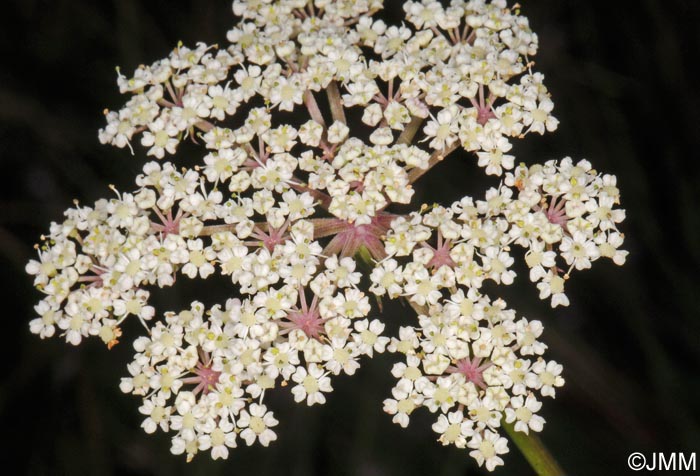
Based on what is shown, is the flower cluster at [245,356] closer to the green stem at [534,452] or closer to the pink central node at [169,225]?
the pink central node at [169,225]

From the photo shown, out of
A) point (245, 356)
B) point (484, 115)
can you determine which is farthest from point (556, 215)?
point (245, 356)

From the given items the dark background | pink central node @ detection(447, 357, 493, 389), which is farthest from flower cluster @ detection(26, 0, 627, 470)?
the dark background

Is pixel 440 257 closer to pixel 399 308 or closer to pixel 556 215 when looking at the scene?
pixel 556 215

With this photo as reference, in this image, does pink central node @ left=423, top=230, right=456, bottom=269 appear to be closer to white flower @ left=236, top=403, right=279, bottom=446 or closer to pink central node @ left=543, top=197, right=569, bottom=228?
pink central node @ left=543, top=197, right=569, bottom=228

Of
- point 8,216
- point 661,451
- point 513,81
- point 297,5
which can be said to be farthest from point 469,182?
point 8,216

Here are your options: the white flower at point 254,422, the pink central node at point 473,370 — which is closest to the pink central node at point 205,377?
the white flower at point 254,422
